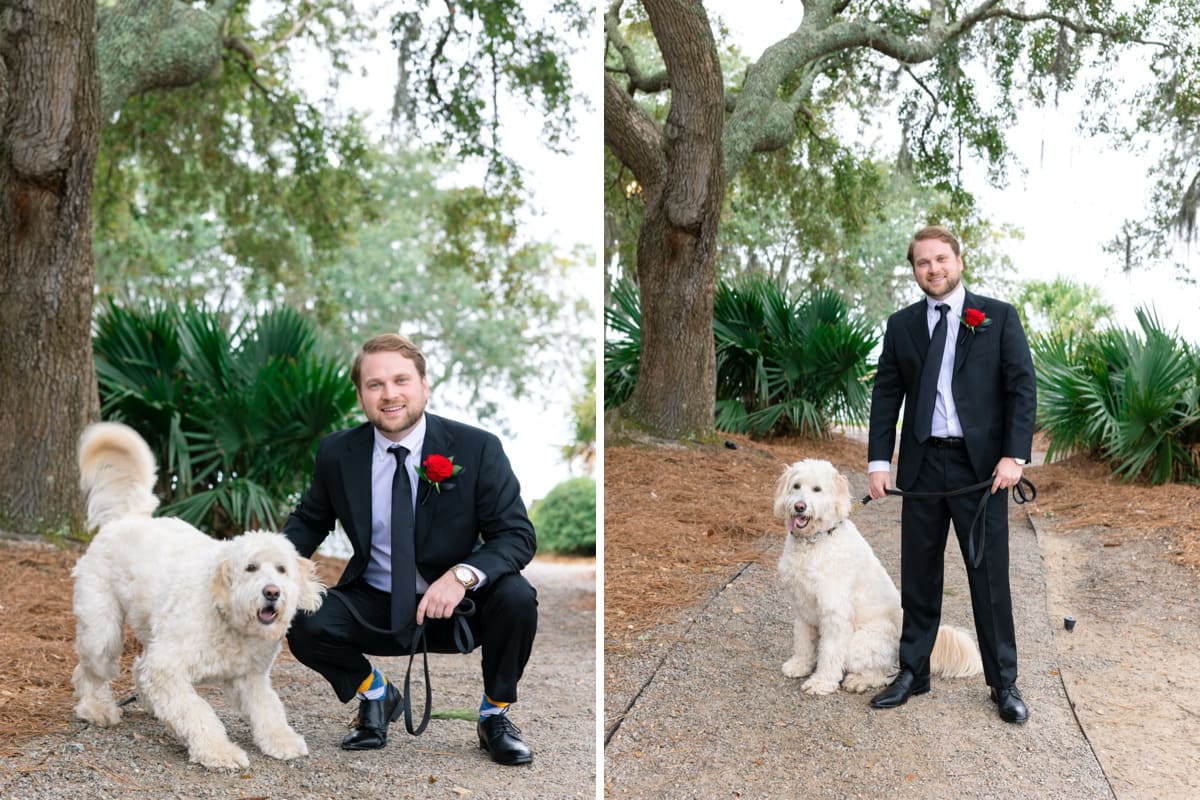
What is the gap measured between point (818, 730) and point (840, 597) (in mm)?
448

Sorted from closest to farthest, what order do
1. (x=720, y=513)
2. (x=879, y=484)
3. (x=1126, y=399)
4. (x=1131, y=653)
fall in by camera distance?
(x=1131, y=653)
(x=879, y=484)
(x=1126, y=399)
(x=720, y=513)

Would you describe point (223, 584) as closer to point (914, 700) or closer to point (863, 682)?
point (863, 682)

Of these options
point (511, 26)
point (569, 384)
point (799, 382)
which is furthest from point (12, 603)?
point (569, 384)

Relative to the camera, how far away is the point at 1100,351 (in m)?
4.00

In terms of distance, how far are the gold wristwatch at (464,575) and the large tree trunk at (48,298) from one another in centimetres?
376

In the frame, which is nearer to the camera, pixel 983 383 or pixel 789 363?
pixel 983 383

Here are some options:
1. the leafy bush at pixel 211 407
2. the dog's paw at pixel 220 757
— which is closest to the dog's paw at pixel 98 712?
the dog's paw at pixel 220 757

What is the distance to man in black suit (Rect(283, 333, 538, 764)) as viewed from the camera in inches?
129

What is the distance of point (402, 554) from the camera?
10.8 ft

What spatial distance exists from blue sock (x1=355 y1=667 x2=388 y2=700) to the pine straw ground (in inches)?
34.2

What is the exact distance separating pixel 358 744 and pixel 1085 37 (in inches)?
158

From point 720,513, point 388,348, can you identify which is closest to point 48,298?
point 388,348

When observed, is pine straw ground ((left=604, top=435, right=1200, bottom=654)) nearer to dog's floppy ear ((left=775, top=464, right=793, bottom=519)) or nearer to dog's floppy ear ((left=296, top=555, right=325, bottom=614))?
dog's floppy ear ((left=775, top=464, right=793, bottom=519))

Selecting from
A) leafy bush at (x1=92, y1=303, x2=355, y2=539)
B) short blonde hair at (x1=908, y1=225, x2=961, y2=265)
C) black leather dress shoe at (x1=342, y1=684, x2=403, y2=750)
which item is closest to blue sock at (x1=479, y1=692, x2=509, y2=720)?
black leather dress shoe at (x1=342, y1=684, x2=403, y2=750)
